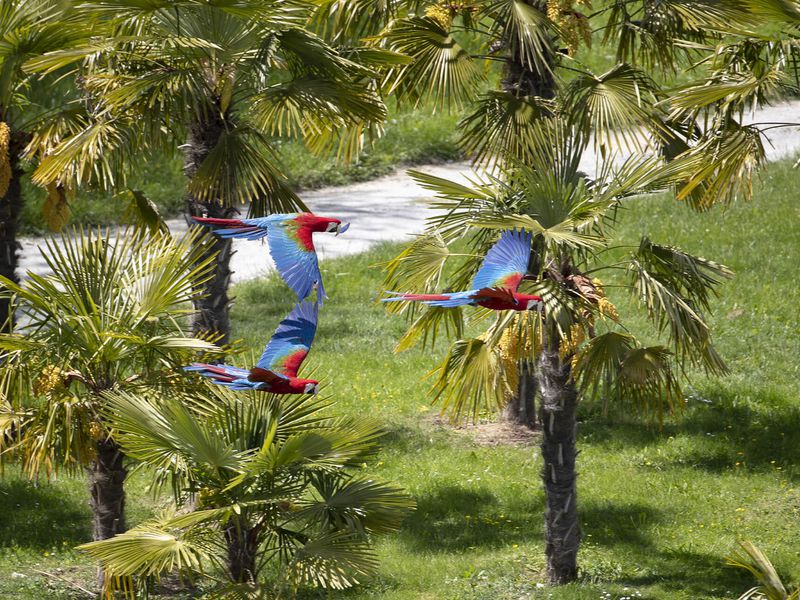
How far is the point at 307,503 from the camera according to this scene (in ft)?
20.3

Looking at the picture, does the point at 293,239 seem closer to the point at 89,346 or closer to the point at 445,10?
the point at 89,346

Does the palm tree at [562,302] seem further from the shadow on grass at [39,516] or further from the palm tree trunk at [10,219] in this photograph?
the shadow on grass at [39,516]

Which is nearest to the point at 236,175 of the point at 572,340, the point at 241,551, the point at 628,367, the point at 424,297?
the point at 572,340

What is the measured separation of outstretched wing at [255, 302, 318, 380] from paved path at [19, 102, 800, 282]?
9.13 meters

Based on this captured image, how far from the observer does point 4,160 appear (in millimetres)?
8086

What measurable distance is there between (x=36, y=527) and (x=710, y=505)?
4.92 meters

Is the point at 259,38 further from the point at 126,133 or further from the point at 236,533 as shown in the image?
the point at 236,533

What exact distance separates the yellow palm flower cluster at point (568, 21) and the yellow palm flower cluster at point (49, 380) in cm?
416

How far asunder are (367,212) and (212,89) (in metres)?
8.87

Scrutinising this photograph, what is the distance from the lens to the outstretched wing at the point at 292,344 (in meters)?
5.22

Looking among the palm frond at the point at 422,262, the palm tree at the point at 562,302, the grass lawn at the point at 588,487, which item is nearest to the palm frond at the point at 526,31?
the palm tree at the point at 562,302

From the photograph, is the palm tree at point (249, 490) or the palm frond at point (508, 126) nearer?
the palm tree at point (249, 490)

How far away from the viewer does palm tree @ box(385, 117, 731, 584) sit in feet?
22.2

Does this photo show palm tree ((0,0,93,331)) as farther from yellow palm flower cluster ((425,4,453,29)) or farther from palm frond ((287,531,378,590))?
palm frond ((287,531,378,590))
